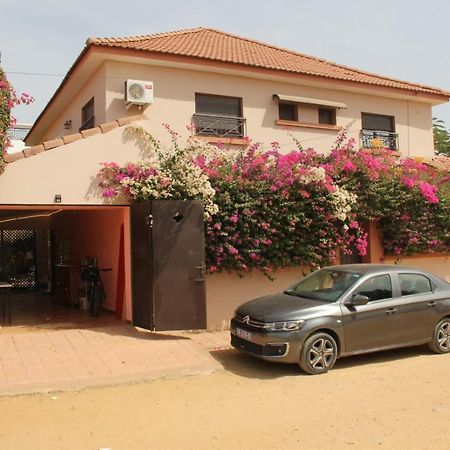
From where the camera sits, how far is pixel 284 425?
16.6ft

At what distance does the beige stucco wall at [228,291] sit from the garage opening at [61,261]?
1822 millimetres

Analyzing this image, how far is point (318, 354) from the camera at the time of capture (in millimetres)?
7090

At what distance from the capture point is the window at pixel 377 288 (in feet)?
25.3

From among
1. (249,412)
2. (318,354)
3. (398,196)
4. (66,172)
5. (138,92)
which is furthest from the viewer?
(398,196)

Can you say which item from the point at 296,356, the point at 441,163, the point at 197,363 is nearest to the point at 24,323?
the point at 197,363

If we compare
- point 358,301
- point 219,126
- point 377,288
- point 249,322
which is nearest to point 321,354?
point 358,301

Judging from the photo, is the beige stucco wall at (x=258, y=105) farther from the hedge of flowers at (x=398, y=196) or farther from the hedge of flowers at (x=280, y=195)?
the hedge of flowers at (x=398, y=196)

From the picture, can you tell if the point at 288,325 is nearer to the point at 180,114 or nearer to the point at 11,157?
the point at 11,157

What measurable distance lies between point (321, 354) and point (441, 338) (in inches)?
99.1

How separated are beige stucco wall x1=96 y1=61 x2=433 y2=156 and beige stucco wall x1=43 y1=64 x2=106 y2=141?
0.90ft

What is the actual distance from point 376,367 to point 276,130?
727 cm

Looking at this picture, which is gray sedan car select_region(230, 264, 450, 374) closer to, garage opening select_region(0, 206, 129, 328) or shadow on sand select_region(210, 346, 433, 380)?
shadow on sand select_region(210, 346, 433, 380)

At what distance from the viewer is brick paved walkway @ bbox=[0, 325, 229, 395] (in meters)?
6.63

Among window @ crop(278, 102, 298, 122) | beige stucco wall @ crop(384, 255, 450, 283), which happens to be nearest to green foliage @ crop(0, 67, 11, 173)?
window @ crop(278, 102, 298, 122)
